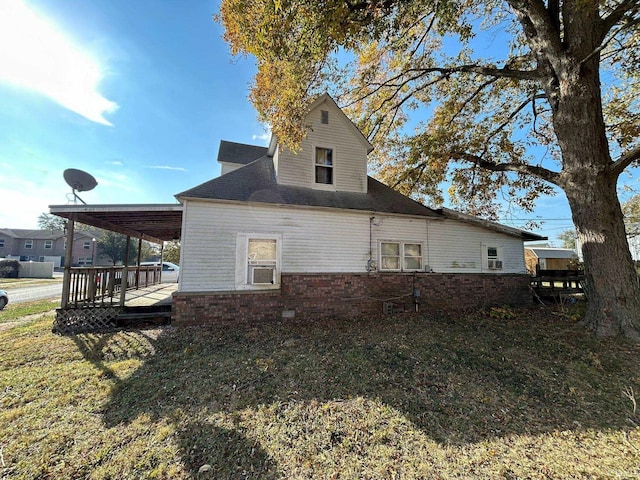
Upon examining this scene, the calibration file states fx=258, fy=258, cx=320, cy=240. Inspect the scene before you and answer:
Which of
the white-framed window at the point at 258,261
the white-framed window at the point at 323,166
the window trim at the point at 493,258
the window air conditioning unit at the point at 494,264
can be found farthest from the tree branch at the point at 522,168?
the white-framed window at the point at 258,261

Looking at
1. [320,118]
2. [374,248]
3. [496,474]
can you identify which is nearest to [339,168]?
[320,118]

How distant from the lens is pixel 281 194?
8.10 meters

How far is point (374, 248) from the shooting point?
28.5 ft

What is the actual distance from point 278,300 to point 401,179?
8369 millimetres

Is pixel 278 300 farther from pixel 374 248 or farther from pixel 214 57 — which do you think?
pixel 214 57

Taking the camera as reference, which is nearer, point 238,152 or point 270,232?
point 270,232

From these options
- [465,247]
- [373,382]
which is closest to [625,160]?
[465,247]

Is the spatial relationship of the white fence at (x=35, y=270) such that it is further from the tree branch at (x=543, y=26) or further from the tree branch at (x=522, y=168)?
the tree branch at (x=543, y=26)

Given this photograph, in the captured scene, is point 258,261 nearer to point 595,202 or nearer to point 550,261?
point 595,202

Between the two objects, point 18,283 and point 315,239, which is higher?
point 315,239

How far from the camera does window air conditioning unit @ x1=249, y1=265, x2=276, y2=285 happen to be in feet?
24.3

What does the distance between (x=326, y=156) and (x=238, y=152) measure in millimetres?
5247

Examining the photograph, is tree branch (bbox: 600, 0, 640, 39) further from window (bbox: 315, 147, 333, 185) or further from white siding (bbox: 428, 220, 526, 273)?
window (bbox: 315, 147, 333, 185)

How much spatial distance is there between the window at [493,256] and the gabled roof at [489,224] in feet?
2.38
